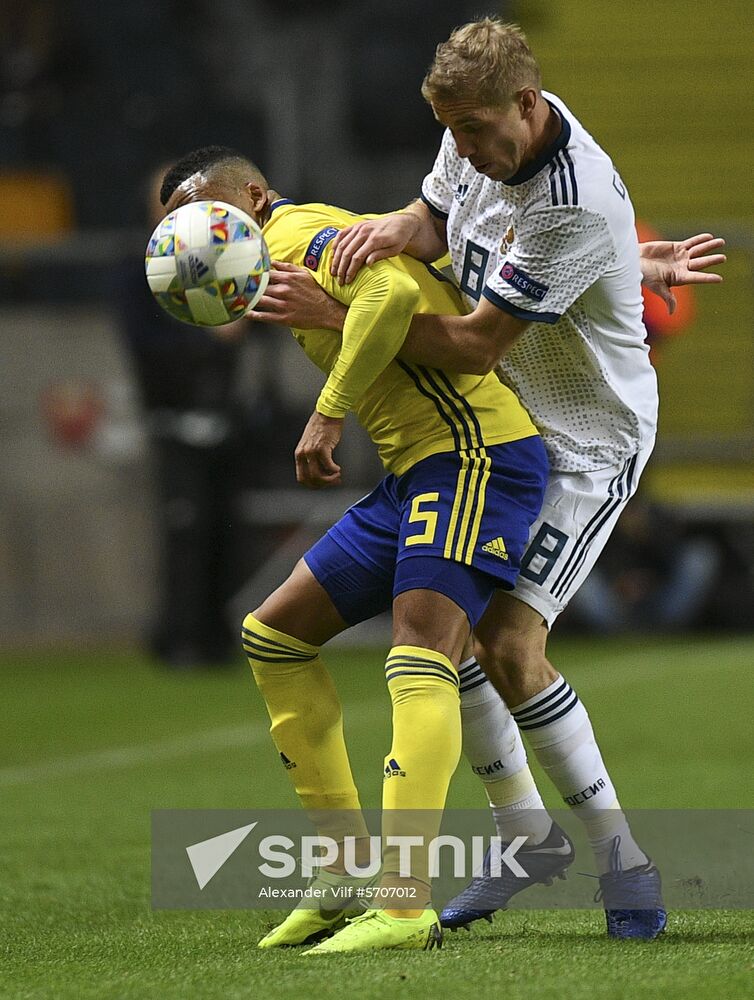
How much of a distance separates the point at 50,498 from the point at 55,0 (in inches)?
210

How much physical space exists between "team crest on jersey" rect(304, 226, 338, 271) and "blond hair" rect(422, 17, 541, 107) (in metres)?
0.41

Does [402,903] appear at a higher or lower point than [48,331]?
higher

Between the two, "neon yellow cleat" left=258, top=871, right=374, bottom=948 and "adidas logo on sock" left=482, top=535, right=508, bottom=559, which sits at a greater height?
"adidas logo on sock" left=482, top=535, right=508, bottom=559

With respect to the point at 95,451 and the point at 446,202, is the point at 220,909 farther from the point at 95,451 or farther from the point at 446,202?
the point at 95,451

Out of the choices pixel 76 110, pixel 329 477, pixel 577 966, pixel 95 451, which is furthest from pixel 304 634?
pixel 76 110

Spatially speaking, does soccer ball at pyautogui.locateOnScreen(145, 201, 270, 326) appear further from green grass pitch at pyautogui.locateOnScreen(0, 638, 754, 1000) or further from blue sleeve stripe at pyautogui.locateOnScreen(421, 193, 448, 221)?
green grass pitch at pyautogui.locateOnScreen(0, 638, 754, 1000)

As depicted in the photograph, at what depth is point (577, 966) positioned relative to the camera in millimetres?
3529

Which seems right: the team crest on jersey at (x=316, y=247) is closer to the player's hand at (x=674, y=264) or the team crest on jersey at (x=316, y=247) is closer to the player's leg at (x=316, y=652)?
the player's leg at (x=316, y=652)

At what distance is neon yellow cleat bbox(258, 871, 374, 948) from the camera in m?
3.93

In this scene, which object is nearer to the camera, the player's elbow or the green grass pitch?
the green grass pitch

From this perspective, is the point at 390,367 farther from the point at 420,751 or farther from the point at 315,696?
the point at 420,751

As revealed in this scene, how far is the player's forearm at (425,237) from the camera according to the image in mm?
4172

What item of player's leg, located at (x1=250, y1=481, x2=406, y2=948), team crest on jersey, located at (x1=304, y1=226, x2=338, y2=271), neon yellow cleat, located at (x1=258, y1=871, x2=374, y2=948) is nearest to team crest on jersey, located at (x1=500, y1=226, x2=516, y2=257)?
team crest on jersey, located at (x1=304, y1=226, x2=338, y2=271)

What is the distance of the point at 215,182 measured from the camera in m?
4.02
